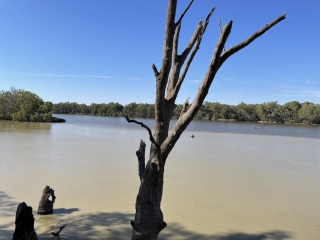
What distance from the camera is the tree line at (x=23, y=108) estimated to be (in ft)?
127

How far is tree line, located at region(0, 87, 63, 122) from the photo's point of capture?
38.6 meters

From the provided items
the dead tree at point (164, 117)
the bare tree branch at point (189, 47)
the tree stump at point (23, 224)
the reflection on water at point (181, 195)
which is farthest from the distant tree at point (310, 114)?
the dead tree at point (164, 117)

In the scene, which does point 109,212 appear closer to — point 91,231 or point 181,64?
point 91,231

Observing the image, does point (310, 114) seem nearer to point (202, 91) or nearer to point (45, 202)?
point (45, 202)

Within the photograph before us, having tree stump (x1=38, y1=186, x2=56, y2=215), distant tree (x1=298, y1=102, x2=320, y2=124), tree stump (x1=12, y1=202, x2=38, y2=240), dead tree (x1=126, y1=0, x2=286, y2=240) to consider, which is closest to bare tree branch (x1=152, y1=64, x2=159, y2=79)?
dead tree (x1=126, y1=0, x2=286, y2=240)

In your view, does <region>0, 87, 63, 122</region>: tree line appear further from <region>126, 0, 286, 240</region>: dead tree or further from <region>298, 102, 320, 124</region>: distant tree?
<region>298, 102, 320, 124</region>: distant tree

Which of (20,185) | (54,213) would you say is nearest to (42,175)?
(20,185)

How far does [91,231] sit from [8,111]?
42.9 meters

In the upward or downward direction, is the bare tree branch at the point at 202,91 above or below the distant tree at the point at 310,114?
below

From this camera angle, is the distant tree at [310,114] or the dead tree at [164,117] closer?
the dead tree at [164,117]

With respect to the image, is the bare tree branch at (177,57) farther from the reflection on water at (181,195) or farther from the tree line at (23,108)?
the tree line at (23,108)

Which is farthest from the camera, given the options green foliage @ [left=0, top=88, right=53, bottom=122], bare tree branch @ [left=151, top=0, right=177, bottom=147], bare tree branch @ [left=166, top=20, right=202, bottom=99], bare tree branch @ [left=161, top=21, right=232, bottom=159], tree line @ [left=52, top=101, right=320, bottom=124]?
tree line @ [left=52, top=101, right=320, bottom=124]

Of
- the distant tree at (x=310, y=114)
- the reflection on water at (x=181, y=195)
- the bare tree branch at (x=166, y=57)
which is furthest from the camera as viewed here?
the distant tree at (x=310, y=114)

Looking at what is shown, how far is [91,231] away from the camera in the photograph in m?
4.49
